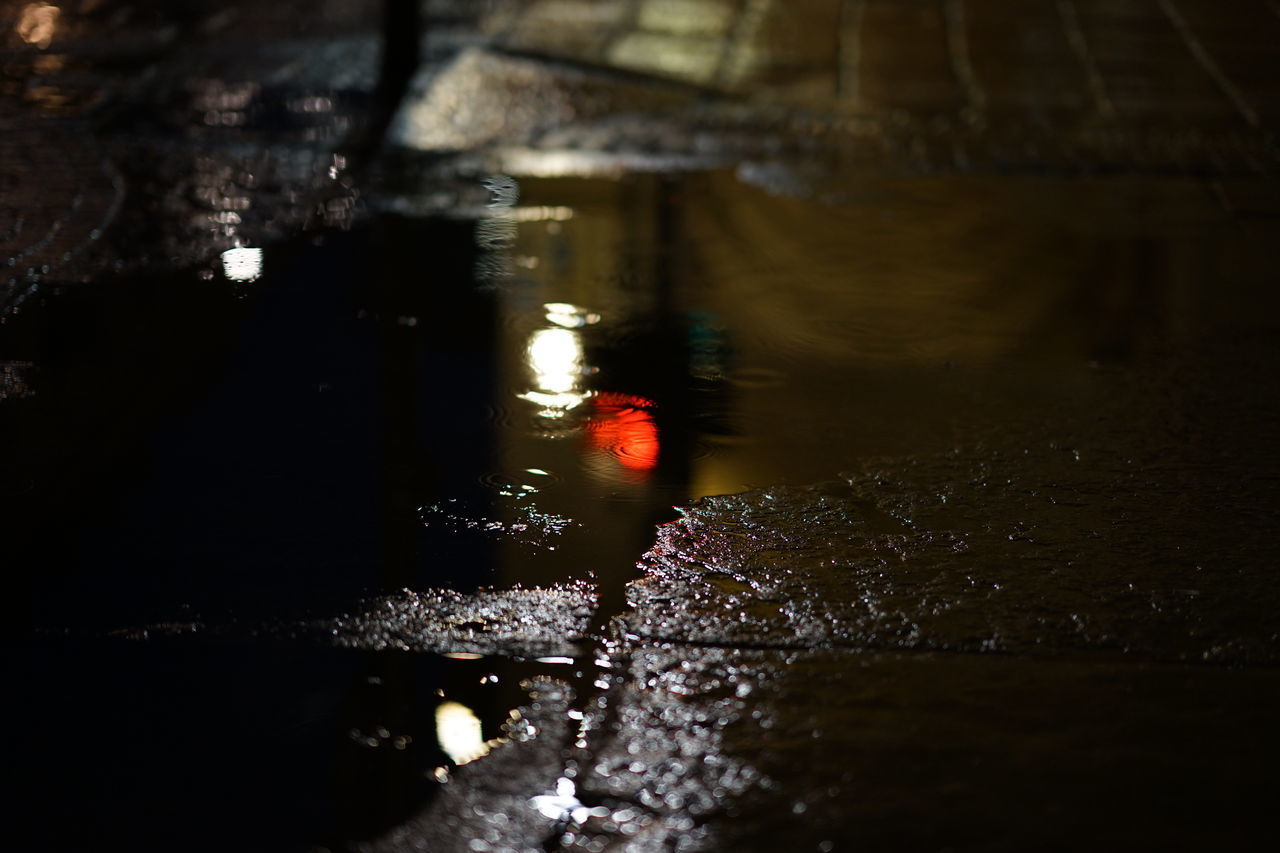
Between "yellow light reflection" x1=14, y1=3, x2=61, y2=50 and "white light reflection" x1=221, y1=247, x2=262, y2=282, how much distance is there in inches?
188

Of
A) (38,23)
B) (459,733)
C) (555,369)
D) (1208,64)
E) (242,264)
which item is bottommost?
(459,733)

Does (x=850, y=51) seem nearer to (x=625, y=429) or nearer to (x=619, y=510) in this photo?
(x=625, y=429)

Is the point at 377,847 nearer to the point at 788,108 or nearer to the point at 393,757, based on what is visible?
the point at 393,757

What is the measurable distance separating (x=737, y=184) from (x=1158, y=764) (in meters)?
4.61

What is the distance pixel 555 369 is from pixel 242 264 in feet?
5.56

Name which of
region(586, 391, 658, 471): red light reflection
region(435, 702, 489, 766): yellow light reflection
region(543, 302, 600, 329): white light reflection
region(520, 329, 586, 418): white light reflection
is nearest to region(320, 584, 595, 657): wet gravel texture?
region(435, 702, 489, 766): yellow light reflection

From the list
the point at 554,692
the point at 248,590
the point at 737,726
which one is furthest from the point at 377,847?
the point at 248,590

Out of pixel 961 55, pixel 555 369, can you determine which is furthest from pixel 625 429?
pixel 961 55

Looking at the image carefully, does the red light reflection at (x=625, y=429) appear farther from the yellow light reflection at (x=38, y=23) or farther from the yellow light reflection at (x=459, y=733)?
the yellow light reflection at (x=38, y=23)

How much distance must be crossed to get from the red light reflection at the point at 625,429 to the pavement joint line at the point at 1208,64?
529 centimetres

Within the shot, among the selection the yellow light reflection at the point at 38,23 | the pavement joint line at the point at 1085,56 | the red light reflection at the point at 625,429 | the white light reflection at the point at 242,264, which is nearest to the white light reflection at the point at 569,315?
the red light reflection at the point at 625,429

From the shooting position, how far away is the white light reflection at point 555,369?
171 inches

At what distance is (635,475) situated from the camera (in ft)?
12.6

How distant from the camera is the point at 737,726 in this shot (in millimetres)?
2725
